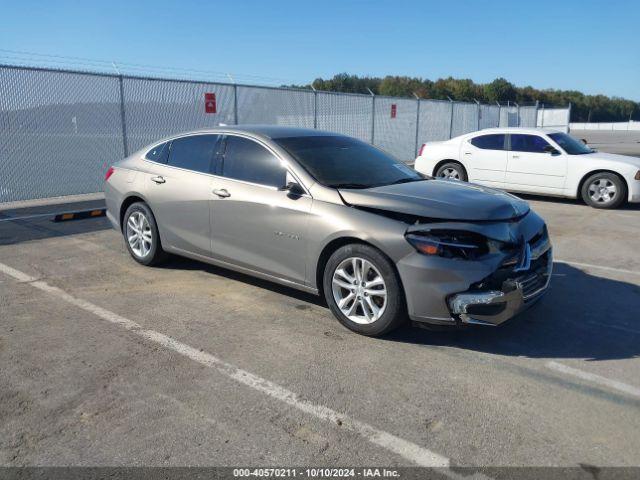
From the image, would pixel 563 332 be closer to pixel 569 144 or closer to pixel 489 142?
pixel 569 144

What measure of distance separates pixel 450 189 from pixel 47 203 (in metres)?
8.76

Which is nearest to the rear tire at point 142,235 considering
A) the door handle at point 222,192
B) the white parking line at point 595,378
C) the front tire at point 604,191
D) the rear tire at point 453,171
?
the door handle at point 222,192

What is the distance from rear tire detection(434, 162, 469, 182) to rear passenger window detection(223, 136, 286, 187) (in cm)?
766

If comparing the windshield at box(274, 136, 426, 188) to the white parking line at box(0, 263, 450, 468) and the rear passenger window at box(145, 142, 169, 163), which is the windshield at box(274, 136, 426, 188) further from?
the white parking line at box(0, 263, 450, 468)

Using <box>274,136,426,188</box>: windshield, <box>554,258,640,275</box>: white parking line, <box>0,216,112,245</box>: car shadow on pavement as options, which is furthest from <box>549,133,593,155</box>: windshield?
<box>0,216,112,245</box>: car shadow on pavement

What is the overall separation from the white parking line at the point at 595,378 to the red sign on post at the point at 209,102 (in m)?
11.3

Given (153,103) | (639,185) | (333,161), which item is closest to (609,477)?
(333,161)

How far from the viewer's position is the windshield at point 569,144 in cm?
1087

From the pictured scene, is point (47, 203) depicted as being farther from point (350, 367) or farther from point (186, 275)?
point (350, 367)

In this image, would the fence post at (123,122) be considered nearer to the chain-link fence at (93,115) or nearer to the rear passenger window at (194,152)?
the chain-link fence at (93,115)

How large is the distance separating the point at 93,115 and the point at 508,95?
9197 centimetres

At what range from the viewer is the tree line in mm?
80938

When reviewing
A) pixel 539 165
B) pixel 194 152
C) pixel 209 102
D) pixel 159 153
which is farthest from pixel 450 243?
pixel 209 102

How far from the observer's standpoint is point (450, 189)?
473 centimetres
